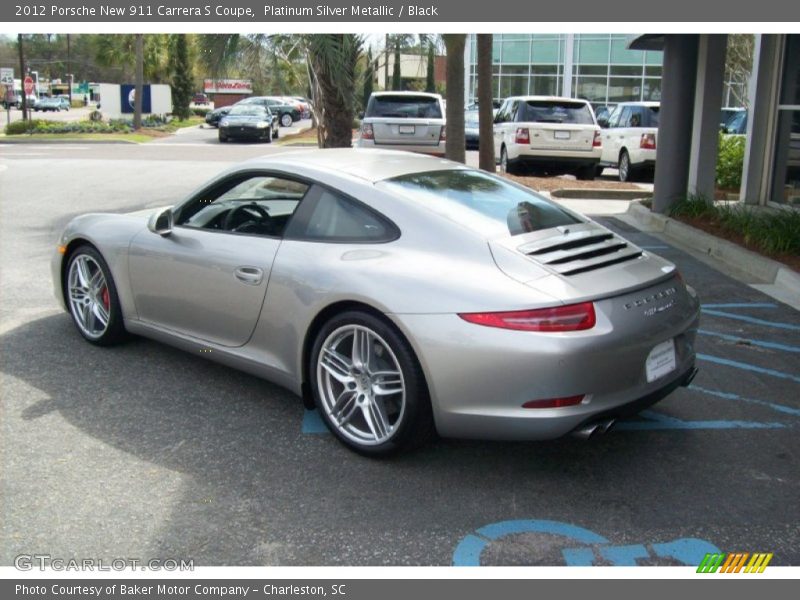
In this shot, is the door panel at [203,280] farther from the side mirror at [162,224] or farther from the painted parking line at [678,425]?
the painted parking line at [678,425]

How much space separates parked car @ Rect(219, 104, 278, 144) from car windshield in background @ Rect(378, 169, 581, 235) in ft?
96.5

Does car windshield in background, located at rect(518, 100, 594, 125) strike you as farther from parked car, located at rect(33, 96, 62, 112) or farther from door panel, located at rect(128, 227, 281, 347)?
parked car, located at rect(33, 96, 62, 112)

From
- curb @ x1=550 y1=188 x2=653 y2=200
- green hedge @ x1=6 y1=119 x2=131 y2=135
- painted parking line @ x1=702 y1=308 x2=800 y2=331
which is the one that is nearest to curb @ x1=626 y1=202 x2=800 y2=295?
painted parking line @ x1=702 y1=308 x2=800 y2=331

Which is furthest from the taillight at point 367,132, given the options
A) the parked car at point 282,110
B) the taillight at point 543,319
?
the parked car at point 282,110

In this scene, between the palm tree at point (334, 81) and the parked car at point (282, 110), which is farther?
the parked car at point (282, 110)

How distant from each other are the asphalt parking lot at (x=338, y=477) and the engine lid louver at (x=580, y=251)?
96 cm

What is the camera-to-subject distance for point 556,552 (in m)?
3.41

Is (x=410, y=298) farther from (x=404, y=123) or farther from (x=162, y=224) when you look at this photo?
(x=404, y=123)

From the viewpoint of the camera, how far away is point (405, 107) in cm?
1611

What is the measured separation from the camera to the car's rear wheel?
1817cm

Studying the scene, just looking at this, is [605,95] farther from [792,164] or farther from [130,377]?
[130,377]

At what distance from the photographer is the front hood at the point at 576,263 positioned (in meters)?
3.87

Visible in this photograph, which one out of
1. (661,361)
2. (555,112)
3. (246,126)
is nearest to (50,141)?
(246,126)

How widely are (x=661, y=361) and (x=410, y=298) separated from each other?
4.07 feet
